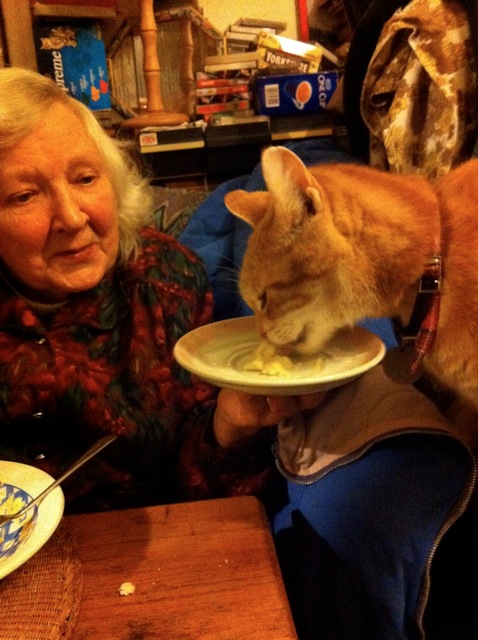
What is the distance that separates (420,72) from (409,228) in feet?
2.51

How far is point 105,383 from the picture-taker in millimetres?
1104

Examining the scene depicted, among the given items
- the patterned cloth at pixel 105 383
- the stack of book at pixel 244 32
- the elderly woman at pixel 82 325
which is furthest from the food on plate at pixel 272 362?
the stack of book at pixel 244 32

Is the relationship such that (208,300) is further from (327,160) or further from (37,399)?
(327,160)

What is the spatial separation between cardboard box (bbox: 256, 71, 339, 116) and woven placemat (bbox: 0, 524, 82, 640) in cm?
217

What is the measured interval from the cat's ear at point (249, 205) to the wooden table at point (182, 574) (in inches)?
18.4

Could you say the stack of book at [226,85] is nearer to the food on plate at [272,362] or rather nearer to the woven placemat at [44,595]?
the food on plate at [272,362]

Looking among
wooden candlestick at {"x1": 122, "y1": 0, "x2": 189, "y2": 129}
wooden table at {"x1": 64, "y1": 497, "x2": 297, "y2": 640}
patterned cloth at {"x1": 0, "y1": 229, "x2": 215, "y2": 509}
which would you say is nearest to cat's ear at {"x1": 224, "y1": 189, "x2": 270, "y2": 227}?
patterned cloth at {"x1": 0, "y1": 229, "x2": 215, "y2": 509}

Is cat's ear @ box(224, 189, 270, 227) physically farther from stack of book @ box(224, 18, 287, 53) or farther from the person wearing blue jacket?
stack of book @ box(224, 18, 287, 53)

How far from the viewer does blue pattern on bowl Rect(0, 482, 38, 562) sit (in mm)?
713

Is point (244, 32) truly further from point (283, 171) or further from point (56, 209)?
point (283, 171)

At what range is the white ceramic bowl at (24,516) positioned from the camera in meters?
0.68

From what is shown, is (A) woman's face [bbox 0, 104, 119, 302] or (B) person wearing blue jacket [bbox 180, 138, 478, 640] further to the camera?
(A) woman's face [bbox 0, 104, 119, 302]

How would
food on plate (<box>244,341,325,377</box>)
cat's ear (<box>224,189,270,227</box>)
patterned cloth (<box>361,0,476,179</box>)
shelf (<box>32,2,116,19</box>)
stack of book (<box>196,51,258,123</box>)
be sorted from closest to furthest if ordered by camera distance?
food on plate (<box>244,341,325,377</box>) → cat's ear (<box>224,189,270,227</box>) → patterned cloth (<box>361,0,476,179</box>) → shelf (<box>32,2,116,19</box>) → stack of book (<box>196,51,258,123</box>)

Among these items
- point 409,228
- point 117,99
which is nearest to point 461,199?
point 409,228
